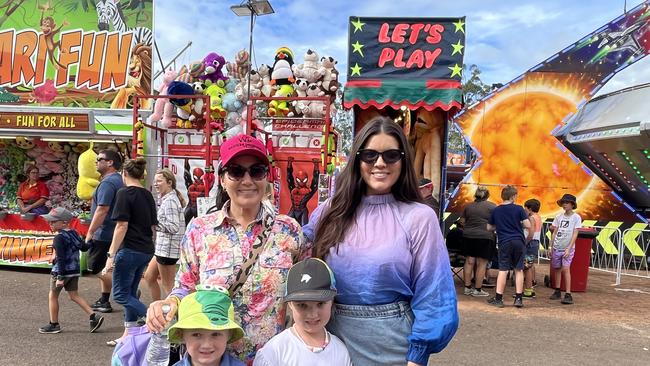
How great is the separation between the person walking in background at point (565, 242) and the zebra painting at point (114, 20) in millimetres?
9556

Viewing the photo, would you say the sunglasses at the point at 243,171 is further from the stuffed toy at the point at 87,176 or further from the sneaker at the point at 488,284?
the stuffed toy at the point at 87,176

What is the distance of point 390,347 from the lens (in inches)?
64.4

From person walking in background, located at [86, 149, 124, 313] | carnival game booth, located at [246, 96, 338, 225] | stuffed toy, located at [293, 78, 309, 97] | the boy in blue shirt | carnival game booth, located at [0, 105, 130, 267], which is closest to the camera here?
person walking in background, located at [86, 149, 124, 313]

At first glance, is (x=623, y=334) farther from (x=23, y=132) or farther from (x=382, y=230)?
(x=23, y=132)

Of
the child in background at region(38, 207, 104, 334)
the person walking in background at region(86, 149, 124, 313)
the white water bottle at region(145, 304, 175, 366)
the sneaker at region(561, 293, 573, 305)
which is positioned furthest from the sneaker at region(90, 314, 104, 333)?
the sneaker at region(561, 293, 573, 305)

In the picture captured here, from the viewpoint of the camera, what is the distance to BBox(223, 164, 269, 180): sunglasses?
1710 millimetres

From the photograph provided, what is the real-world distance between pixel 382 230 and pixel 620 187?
1167 centimetres

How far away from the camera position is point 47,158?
9.73m

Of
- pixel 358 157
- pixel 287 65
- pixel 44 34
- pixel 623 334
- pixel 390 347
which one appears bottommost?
pixel 623 334

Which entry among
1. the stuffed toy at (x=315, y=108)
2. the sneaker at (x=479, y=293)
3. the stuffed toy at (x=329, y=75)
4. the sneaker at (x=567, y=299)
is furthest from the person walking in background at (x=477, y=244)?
the stuffed toy at (x=329, y=75)

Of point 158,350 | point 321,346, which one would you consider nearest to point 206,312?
point 158,350

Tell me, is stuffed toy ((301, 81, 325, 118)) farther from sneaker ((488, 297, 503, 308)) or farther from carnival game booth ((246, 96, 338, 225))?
sneaker ((488, 297, 503, 308))

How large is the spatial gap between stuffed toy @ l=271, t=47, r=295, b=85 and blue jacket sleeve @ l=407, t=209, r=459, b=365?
8379mm

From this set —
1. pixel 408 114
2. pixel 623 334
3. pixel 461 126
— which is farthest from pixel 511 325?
pixel 461 126
